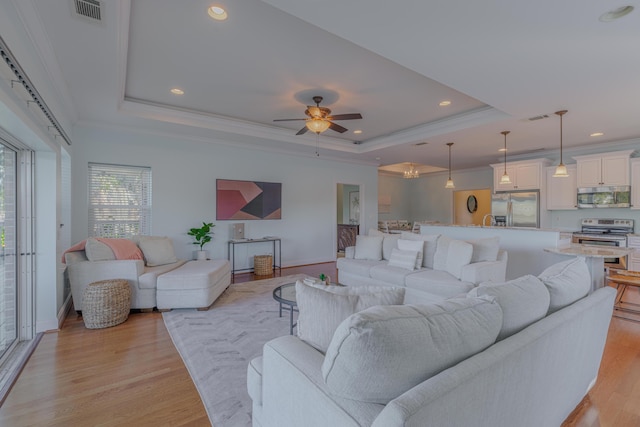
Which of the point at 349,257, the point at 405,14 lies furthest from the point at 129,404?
the point at 349,257

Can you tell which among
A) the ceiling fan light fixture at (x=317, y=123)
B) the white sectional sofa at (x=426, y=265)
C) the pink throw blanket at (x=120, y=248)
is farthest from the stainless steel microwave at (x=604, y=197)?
the pink throw blanket at (x=120, y=248)

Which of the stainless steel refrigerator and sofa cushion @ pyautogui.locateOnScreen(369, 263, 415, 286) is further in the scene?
the stainless steel refrigerator

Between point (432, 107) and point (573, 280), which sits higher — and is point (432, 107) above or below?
above

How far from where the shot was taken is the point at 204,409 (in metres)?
1.93

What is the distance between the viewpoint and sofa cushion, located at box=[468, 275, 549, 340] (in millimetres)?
1358

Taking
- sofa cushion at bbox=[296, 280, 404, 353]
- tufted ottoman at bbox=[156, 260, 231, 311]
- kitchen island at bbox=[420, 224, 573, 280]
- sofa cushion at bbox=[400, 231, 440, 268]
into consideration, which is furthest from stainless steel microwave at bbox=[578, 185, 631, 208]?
tufted ottoman at bbox=[156, 260, 231, 311]

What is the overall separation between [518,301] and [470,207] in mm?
9371

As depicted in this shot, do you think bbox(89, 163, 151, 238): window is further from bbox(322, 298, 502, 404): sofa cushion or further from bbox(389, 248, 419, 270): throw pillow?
bbox(322, 298, 502, 404): sofa cushion

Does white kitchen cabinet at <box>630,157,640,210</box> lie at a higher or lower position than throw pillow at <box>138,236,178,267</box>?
higher

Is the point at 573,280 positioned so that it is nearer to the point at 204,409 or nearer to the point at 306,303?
the point at 306,303

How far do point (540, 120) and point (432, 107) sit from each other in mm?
1484

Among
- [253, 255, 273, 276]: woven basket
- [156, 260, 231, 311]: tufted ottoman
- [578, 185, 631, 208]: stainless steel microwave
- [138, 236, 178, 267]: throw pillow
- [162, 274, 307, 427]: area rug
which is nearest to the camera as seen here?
[162, 274, 307, 427]: area rug

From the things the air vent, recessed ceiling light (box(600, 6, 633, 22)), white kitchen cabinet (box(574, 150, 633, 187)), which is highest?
the air vent

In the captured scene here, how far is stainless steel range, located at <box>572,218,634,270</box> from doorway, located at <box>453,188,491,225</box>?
13.5ft
